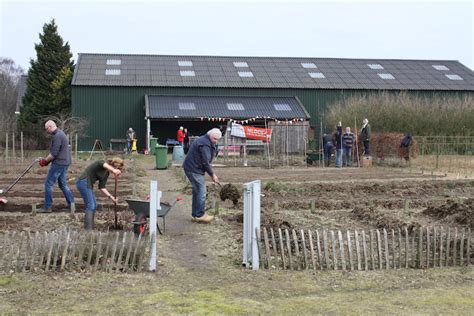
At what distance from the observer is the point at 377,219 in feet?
32.5

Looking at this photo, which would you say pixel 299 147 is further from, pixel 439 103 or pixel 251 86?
pixel 251 86

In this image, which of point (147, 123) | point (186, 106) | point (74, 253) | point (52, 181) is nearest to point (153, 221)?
point (74, 253)

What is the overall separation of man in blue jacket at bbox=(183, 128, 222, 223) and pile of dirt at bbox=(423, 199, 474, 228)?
13.3 feet

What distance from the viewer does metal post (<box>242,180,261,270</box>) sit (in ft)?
23.0

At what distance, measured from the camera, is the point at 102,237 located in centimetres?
682

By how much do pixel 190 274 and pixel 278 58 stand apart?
134ft

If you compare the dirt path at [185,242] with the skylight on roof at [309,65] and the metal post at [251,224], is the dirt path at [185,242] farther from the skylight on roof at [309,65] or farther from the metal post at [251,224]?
the skylight on roof at [309,65]

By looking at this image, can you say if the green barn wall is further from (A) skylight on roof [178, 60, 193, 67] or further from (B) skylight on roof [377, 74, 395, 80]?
(B) skylight on roof [377, 74, 395, 80]

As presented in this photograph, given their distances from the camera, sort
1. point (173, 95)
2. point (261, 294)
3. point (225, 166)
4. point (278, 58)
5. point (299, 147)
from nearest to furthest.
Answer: point (261, 294)
point (225, 166)
point (299, 147)
point (173, 95)
point (278, 58)

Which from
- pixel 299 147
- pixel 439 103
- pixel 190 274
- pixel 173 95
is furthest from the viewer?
pixel 173 95

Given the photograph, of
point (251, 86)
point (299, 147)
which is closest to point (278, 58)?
point (251, 86)

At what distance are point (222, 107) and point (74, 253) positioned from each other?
31.6m

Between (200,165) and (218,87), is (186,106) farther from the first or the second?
(200,165)

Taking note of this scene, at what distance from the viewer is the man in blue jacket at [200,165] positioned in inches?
386
